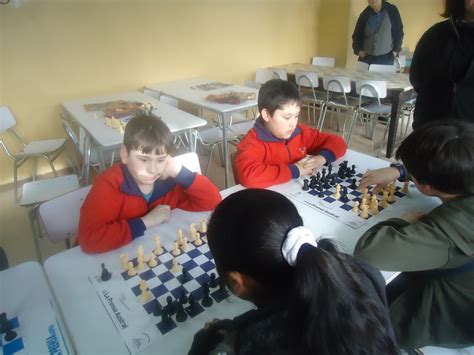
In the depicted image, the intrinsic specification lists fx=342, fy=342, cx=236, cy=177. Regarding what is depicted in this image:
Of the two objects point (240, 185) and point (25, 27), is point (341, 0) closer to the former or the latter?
point (25, 27)

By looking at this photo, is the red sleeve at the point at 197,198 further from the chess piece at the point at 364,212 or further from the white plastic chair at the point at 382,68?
the white plastic chair at the point at 382,68

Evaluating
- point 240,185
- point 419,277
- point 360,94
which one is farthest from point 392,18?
point 419,277

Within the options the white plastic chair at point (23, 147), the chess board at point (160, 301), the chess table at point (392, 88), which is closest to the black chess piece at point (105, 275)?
the chess board at point (160, 301)

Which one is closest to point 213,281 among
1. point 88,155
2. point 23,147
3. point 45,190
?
point 45,190

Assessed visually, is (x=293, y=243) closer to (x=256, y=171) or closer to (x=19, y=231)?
(x=256, y=171)

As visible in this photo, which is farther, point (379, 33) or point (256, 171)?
point (379, 33)

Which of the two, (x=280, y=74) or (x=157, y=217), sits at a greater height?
(x=280, y=74)

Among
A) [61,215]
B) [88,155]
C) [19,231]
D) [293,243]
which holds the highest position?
[293,243]

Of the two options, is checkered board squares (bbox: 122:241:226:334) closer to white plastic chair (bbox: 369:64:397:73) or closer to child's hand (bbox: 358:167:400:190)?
child's hand (bbox: 358:167:400:190)

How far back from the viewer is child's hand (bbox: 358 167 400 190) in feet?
4.83

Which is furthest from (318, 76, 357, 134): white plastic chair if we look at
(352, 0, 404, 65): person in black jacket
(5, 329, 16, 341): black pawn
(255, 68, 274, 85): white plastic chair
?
(5, 329, 16, 341): black pawn

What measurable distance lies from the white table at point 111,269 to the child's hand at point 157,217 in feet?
0.08

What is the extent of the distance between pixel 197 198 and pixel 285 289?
0.82 meters

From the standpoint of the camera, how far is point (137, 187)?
136cm
